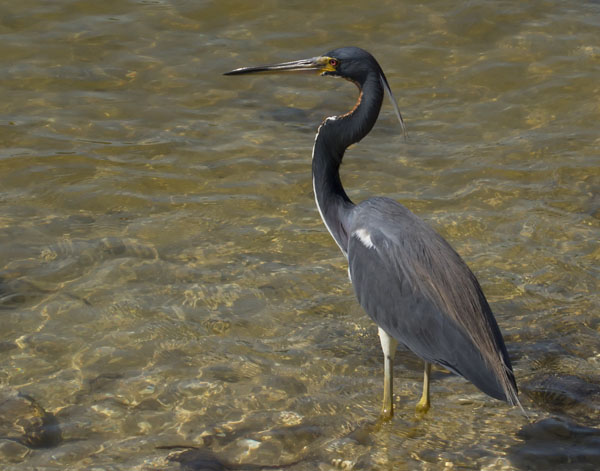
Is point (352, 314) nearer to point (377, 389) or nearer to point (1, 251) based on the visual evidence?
point (377, 389)

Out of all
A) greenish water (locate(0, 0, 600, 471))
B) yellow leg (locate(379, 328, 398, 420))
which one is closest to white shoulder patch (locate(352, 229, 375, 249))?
yellow leg (locate(379, 328, 398, 420))

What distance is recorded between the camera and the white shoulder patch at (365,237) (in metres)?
5.14

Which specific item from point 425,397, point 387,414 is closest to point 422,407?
point 425,397

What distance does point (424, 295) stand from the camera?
4.98 meters

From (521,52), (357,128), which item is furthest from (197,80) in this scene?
(357,128)

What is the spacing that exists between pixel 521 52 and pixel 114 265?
5340mm

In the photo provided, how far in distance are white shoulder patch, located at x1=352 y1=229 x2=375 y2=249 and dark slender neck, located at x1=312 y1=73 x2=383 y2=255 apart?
0.19 meters

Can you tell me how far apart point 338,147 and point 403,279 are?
3.10 ft

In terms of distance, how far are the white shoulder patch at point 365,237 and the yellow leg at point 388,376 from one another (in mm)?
478

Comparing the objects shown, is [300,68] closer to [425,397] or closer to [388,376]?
[388,376]

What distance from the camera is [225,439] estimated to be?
4.96 m

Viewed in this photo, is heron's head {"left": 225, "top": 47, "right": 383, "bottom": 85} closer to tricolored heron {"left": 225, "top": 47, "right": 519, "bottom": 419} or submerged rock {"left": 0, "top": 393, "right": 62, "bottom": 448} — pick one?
tricolored heron {"left": 225, "top": 47, "right": 519, "bottom": 419}

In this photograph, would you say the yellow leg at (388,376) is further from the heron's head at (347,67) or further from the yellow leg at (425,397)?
the heron's head at (347,67)

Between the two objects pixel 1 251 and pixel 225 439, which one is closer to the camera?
pixel 225 439
